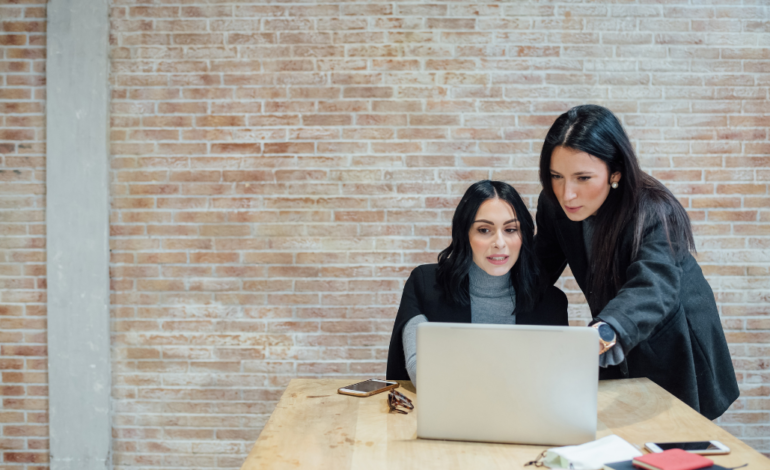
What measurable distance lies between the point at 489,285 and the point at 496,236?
187 mm

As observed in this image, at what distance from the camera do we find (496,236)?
5.96 ft

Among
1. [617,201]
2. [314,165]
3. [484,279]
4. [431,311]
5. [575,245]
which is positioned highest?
[314,165]

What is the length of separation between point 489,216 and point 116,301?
1904 millimetres

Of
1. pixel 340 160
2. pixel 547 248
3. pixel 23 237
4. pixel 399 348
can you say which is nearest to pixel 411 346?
pixel 399 348

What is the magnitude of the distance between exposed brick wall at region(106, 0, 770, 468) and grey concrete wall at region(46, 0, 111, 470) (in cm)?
7

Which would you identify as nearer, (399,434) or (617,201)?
(399,434)

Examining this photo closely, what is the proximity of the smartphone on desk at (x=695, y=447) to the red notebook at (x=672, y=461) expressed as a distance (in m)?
0.05

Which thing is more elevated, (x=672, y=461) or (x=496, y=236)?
(x=496, y=236)

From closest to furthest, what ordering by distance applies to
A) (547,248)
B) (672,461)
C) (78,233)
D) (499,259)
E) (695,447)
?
(672,461)
(695,447)
(499,259)
(547,248)
(78,233)

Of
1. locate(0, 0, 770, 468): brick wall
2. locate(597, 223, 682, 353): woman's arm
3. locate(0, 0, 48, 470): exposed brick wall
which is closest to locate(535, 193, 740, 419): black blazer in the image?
locate(597, 223, 682, 353): woman's arm

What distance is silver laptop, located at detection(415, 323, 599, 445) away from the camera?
3.75 ft

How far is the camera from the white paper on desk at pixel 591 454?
1.06 m

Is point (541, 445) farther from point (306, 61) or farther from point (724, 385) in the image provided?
point (306, 61)

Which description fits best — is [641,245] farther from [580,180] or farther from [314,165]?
[314,165]
